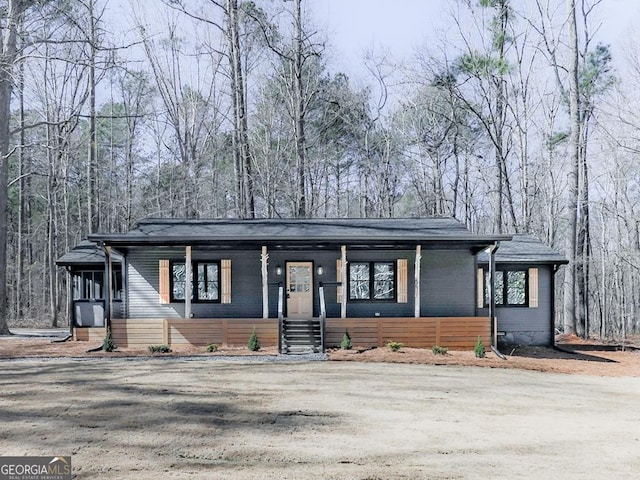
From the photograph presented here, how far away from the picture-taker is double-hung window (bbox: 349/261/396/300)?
657 inches

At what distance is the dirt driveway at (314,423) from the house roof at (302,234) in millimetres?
4505

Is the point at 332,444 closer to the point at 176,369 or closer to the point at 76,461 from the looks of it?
the point at 76,461

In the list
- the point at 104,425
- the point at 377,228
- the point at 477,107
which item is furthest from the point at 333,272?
the point at 477,107

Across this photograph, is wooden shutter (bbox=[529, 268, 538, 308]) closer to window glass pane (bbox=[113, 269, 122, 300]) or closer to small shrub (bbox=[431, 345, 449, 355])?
small shrub (bbox=[431, 345, 449, 355])

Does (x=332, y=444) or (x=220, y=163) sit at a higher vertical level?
(x=220, y=163)

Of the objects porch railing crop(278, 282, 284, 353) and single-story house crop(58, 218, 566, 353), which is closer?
porch railing crop(278, 282, 284, 353)

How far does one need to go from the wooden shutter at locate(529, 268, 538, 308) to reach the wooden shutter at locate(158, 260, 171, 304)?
1063 centimetres

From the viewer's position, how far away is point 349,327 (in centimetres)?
1510

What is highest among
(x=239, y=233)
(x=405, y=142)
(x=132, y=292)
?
(x=405, y=142)

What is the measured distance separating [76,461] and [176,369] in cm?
582

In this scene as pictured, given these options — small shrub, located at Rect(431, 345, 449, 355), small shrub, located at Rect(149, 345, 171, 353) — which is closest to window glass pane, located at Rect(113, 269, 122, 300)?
small shrub, located at Rect(149, 345, 171, 353)

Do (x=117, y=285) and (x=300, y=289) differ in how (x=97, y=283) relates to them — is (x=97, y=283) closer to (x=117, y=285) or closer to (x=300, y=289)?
(x=117, y=285)

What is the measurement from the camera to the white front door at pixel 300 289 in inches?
655

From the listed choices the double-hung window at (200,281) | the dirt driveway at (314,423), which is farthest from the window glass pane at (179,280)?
the dirt driveway at (314,423)
